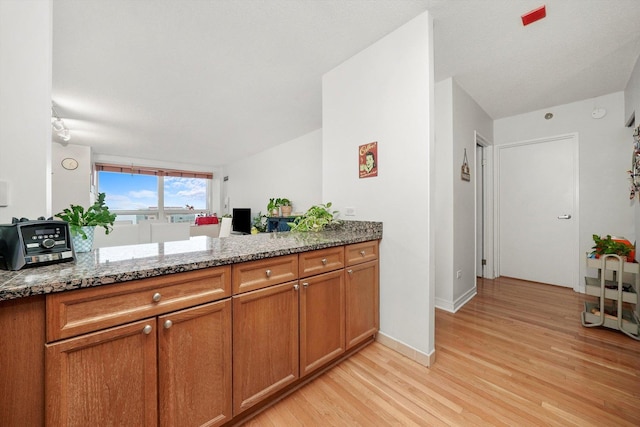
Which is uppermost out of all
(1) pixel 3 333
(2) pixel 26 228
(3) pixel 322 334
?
(2) pixel 26 228

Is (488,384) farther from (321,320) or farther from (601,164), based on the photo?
(601,164)

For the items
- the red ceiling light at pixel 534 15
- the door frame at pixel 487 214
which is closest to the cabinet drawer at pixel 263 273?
the red ceiling light at pixel 534 15

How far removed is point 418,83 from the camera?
1.78 metres

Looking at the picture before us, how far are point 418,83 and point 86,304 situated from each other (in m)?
2.15

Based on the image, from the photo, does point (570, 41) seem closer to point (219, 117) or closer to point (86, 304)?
point (86, 304)

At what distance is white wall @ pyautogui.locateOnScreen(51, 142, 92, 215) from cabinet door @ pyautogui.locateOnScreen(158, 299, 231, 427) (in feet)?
19.6

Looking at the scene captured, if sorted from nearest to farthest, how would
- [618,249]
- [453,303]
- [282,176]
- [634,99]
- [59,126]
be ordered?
1. [618,249]
2. [634,99]
3. [453,303]
4. [59,126]
5. [282,176]

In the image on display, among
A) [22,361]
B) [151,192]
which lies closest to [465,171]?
[22,361]

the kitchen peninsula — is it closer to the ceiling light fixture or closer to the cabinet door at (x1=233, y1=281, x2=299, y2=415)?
the cabinet door at (x1=233, y1=281, x2=299, y2=415)

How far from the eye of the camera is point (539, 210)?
11.3 ft

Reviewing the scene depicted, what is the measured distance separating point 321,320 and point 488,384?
3.64 feet

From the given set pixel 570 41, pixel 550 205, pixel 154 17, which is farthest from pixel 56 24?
pixel 550 205

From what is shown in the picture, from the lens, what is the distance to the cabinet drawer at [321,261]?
4.84 ft

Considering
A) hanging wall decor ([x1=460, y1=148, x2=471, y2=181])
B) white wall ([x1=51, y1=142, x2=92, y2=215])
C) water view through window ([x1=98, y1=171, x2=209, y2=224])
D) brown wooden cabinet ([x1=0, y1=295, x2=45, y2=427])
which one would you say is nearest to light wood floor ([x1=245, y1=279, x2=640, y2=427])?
brown wooden cabinet ([x1=0, y1=295, x2=45, y2=427])
